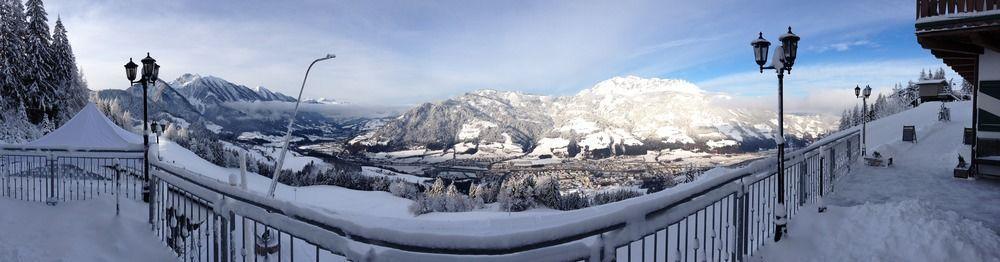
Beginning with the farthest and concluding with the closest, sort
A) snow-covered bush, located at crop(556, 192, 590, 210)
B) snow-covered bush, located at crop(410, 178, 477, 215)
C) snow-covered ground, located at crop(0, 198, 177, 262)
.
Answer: snow-covered bush, located at crop(556, 192, 590, 210), snow-covered bush, located at crop(410, 178, 477, 215), snow-covered ground, located at crop(0, 198, 177, 262)

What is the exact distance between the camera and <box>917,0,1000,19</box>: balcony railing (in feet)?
27.5

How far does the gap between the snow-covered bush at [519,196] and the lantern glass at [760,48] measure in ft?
191

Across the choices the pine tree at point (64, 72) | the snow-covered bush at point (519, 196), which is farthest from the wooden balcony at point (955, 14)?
the snow-covered bush at point (519, 196)

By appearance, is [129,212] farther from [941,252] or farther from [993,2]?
[993,2]

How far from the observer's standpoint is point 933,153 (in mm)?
16422

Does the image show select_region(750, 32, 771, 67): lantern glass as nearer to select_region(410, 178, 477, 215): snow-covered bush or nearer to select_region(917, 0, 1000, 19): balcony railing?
select_region(917, 0, 1000, 19): balcony railing

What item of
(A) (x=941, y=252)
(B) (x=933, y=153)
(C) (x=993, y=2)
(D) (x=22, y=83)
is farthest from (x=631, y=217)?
(D) (x=22, y=83)

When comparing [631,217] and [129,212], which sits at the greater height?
[631,217]

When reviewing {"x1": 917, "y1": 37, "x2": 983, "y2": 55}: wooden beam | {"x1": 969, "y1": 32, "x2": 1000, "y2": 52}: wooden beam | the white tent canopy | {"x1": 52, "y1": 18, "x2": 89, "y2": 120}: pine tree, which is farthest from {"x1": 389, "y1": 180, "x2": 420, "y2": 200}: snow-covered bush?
{"x1": 969, "y1": 32, "x2": 1000, "y2": 52}: wooden beam

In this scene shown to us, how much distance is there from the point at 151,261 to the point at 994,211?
11685 mm

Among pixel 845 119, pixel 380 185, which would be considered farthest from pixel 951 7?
pixel 845 119

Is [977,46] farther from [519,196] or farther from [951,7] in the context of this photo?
[519,196]

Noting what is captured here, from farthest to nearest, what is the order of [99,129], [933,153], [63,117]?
[63,117]
[99,129]
[933,153]

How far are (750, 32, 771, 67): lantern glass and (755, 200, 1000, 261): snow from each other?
2453 millimetres
